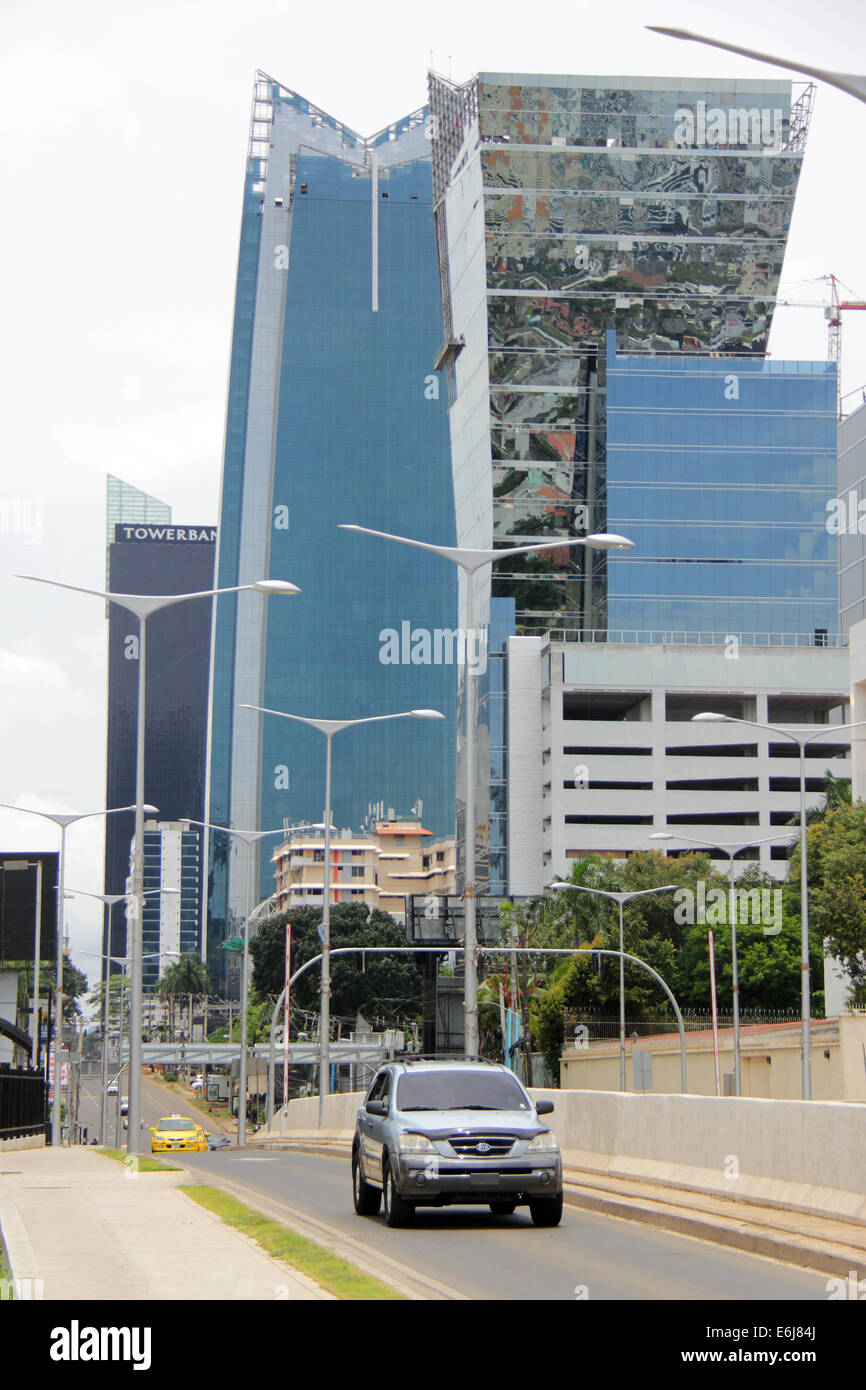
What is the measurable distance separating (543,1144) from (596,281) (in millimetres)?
145575

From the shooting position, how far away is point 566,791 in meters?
130

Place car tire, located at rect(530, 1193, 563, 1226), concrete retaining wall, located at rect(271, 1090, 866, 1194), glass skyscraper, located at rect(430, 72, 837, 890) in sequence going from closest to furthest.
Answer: concrete retaining wall, located at rect(271, 1090, 866, 1194) < car tire, located at rect(530, 1193, 563, 1226) < glass skyscraper, located at rect(430, 72, 837, 890)

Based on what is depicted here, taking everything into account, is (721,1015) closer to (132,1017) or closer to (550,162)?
(132,1017)

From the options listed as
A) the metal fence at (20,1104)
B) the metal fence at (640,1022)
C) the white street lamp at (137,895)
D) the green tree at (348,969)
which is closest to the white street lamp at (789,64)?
the white street lamp at (137,895)

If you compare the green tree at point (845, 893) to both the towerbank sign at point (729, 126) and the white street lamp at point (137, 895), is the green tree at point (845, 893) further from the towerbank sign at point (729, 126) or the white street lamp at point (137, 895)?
the towerbank sign at point (729, 126)

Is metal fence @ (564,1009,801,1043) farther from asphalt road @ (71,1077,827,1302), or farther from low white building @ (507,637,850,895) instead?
asphalt road @ (71,1077,827,1302)

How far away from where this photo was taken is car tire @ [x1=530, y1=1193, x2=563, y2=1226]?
1900 cm

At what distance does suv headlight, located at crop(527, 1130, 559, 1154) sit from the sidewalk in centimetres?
326

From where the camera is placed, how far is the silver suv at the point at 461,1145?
1859cm

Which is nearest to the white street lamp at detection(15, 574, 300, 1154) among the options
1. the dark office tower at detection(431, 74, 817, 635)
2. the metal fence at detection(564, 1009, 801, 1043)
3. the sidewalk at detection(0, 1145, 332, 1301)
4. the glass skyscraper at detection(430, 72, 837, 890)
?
the sidewalk at detection(0, 1145, 332, 1301)

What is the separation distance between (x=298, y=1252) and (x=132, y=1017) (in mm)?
17951

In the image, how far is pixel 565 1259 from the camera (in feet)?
52.3

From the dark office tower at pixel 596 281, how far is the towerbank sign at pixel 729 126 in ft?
0.59
